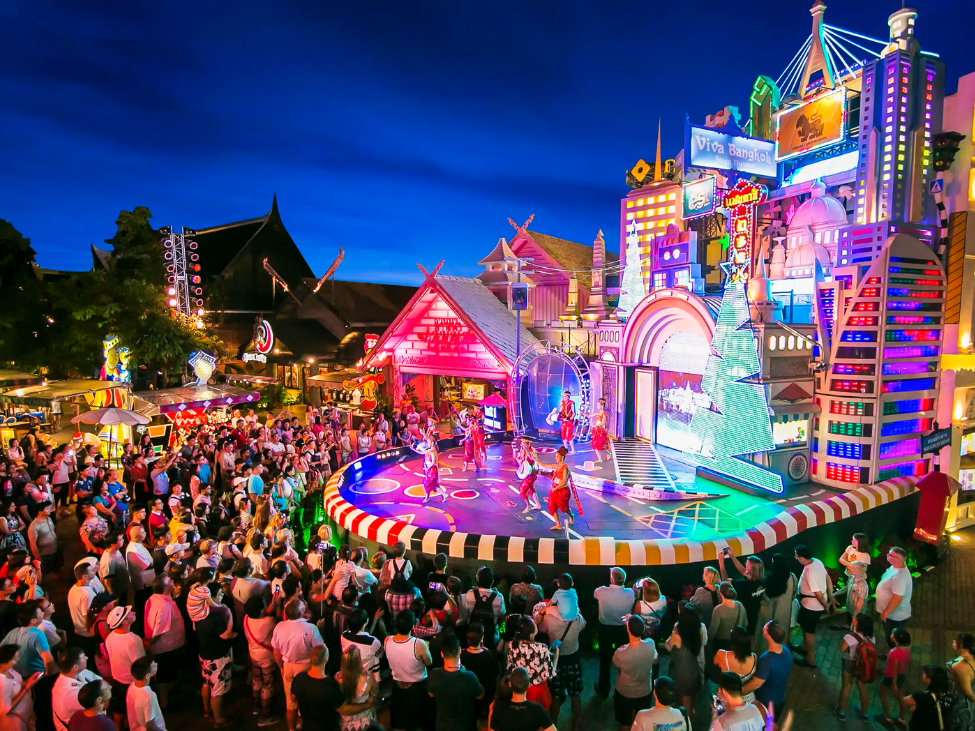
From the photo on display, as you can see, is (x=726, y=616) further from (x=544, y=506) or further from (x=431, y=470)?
(x=431, y=470)

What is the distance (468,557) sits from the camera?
31.3 ft

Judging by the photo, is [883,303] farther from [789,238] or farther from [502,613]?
[502,613]

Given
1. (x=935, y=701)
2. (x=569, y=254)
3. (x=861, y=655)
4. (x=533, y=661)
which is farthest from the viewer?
(x=569, y=254)

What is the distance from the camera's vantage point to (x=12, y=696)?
5.07 m

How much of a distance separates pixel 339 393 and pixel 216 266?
11936 millimetres

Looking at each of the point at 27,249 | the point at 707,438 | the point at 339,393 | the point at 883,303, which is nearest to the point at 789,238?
the point at 883,303

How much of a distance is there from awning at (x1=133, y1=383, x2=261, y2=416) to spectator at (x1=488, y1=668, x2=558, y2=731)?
1695 centimetres

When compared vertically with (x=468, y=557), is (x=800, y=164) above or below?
above

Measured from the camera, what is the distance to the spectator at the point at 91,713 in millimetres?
4414

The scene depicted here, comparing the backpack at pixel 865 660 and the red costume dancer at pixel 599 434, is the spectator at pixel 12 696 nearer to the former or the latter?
the backpack at pixel 865 660

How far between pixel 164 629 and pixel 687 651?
5.59m

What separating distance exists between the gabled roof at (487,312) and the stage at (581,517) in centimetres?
633

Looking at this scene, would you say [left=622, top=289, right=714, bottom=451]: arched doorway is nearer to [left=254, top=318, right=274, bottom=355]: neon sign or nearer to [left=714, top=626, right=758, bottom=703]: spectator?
[left=714, top=626, right=758, bottom=703]: spectator

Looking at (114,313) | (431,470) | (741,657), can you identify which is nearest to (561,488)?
(431,470)
